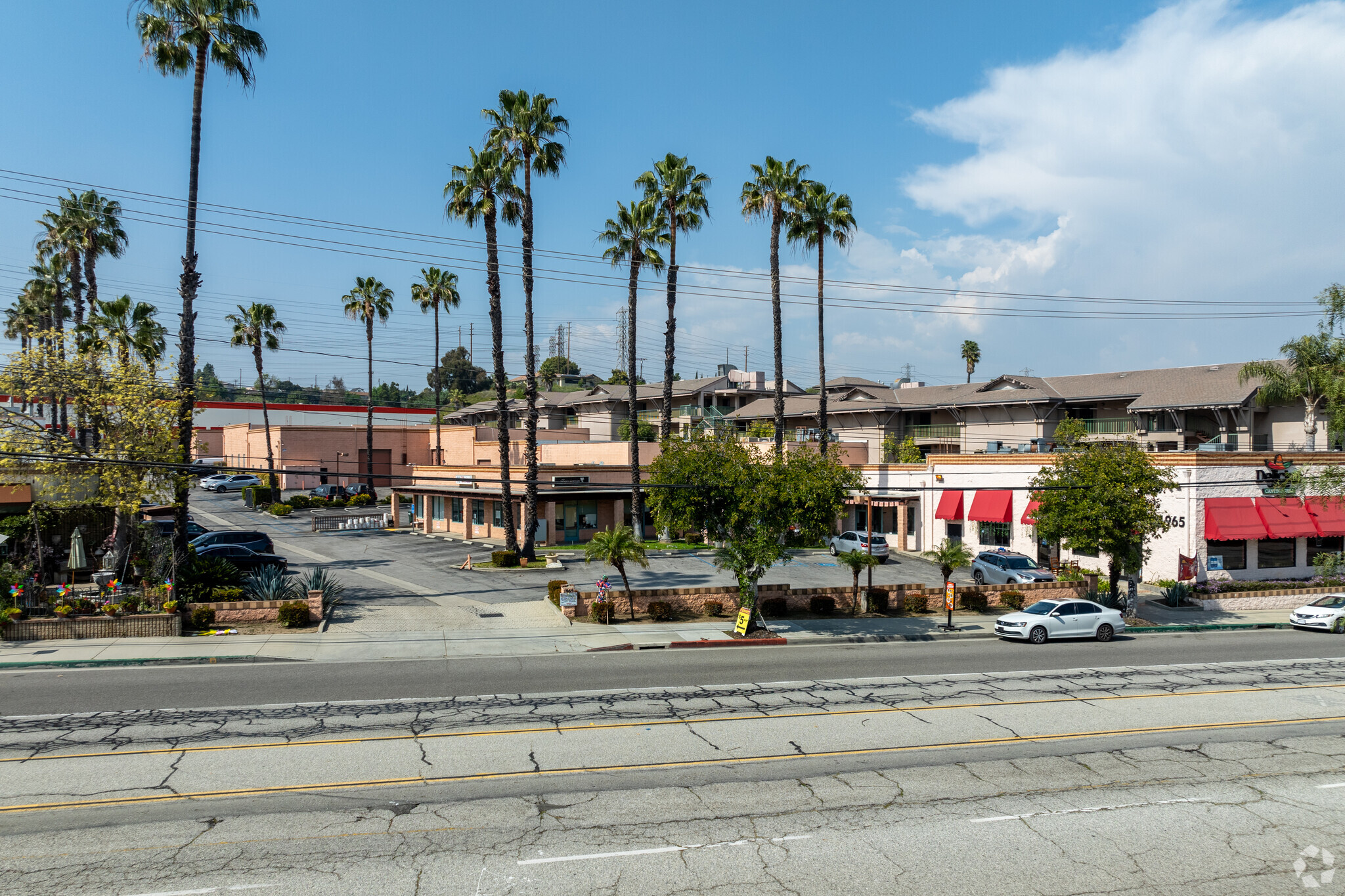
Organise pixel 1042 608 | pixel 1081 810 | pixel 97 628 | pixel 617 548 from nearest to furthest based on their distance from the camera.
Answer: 1. pixel 1081 810
2. pixel 97 628
3. pixel 617 548
4. pixel 1042 608

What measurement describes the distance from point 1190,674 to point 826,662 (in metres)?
9.15

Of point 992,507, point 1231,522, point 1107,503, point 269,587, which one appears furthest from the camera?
point 992,507

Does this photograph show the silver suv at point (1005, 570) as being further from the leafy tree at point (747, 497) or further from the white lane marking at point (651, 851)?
the white lane marking at point (651, 851)

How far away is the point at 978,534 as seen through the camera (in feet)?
145

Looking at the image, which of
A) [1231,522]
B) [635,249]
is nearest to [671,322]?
[635,249]

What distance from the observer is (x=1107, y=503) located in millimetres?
30609

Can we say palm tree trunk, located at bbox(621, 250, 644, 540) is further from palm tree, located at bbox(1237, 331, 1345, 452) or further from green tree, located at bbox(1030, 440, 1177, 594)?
palm tree, located at bbox(1237, 331, 1345, 452)

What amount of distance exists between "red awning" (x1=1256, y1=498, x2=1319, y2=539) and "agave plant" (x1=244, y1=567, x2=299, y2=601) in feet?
126

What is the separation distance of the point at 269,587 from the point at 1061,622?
82.4 ft

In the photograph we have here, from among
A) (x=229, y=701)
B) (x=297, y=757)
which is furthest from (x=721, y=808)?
(x=229, y=701)

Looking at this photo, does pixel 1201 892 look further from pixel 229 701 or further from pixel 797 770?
pixel 229 701

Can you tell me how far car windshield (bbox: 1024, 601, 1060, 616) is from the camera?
27.7 meters

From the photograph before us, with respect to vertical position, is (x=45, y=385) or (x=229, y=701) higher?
(x=45, y=385)

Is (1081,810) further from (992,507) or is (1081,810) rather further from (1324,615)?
(992,507)
